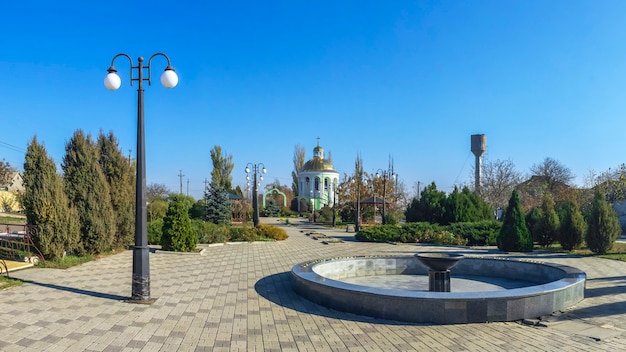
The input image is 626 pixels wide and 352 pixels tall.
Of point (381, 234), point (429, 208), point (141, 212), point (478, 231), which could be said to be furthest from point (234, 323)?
point (429, 208)

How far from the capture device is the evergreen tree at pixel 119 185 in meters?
16.2

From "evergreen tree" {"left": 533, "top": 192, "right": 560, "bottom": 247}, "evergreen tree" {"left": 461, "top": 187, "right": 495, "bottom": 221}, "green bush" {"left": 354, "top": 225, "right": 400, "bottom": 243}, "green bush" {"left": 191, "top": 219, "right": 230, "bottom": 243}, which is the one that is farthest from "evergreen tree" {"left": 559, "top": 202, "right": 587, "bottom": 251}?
"green bush" {"left": 191, "top": 219, "right": 230, "bottom": 243}

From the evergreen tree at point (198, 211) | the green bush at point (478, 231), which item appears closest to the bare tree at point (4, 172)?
the evergreen tree at point (198, 211)

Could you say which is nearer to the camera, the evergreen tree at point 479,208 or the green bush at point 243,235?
the green bush at point 243,235

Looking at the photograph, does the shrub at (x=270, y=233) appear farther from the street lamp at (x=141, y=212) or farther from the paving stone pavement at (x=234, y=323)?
the street lamp at (x=141, y=212)

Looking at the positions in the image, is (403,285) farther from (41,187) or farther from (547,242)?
(547,242)

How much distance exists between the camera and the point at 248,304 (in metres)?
8.15

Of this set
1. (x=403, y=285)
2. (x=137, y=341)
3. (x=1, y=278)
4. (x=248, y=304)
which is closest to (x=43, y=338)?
→ (x=137, y=341)

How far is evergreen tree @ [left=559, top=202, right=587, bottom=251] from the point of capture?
16.9 metres

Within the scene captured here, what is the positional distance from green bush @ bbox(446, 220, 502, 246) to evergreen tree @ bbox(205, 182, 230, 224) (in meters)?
15.6

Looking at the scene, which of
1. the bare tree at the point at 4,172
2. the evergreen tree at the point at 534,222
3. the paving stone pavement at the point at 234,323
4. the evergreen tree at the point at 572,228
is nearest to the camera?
the paving stone pavement at the point at 234,323

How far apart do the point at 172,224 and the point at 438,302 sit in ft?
38.4

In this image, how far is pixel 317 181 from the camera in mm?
62625

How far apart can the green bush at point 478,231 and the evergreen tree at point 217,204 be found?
51.2ft
